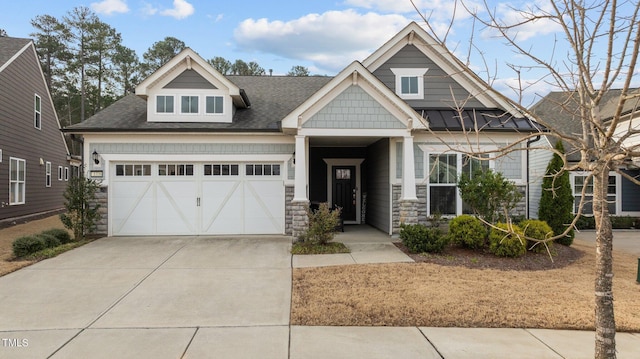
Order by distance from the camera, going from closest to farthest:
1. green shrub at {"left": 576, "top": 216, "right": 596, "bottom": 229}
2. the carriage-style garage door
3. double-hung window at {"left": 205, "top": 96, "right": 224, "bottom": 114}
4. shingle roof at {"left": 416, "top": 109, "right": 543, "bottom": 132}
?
1. shingle roof at {"left": 416, "top": 109, "right": 543, "bottom": 132}
2. the carriage-style garage door
3. double-hung window at {"left": 205, "top": 96, "right": 224, "bottom": 114}
4. green shrub at {"left": 576, "top": 216, "right": 596, "bottom": 229}

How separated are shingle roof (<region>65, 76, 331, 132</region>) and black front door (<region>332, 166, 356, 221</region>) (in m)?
3.00

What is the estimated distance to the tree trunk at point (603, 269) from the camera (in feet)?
9.93

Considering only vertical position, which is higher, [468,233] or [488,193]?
[488,193]

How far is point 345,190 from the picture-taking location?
1459 centimetres

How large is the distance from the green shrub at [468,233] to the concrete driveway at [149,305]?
391 cm

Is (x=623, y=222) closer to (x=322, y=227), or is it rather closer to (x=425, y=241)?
(x=425, y=241)

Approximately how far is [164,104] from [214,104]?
147 centimetres

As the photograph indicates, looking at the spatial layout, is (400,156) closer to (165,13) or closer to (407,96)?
(407,96)

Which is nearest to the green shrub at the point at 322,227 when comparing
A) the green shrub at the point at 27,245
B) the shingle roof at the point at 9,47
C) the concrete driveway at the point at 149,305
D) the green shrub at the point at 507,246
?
the concrete driveway at the point at 149,305

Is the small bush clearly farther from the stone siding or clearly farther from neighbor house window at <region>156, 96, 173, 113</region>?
the stone siding

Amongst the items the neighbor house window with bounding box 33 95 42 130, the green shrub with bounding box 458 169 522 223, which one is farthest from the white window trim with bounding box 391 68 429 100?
the neighbor house window with bounding box 33 95 42 130

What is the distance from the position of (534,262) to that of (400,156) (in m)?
4.35

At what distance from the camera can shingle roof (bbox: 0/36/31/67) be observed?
1482 cm

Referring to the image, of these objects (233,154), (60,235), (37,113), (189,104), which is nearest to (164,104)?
(189,104)
